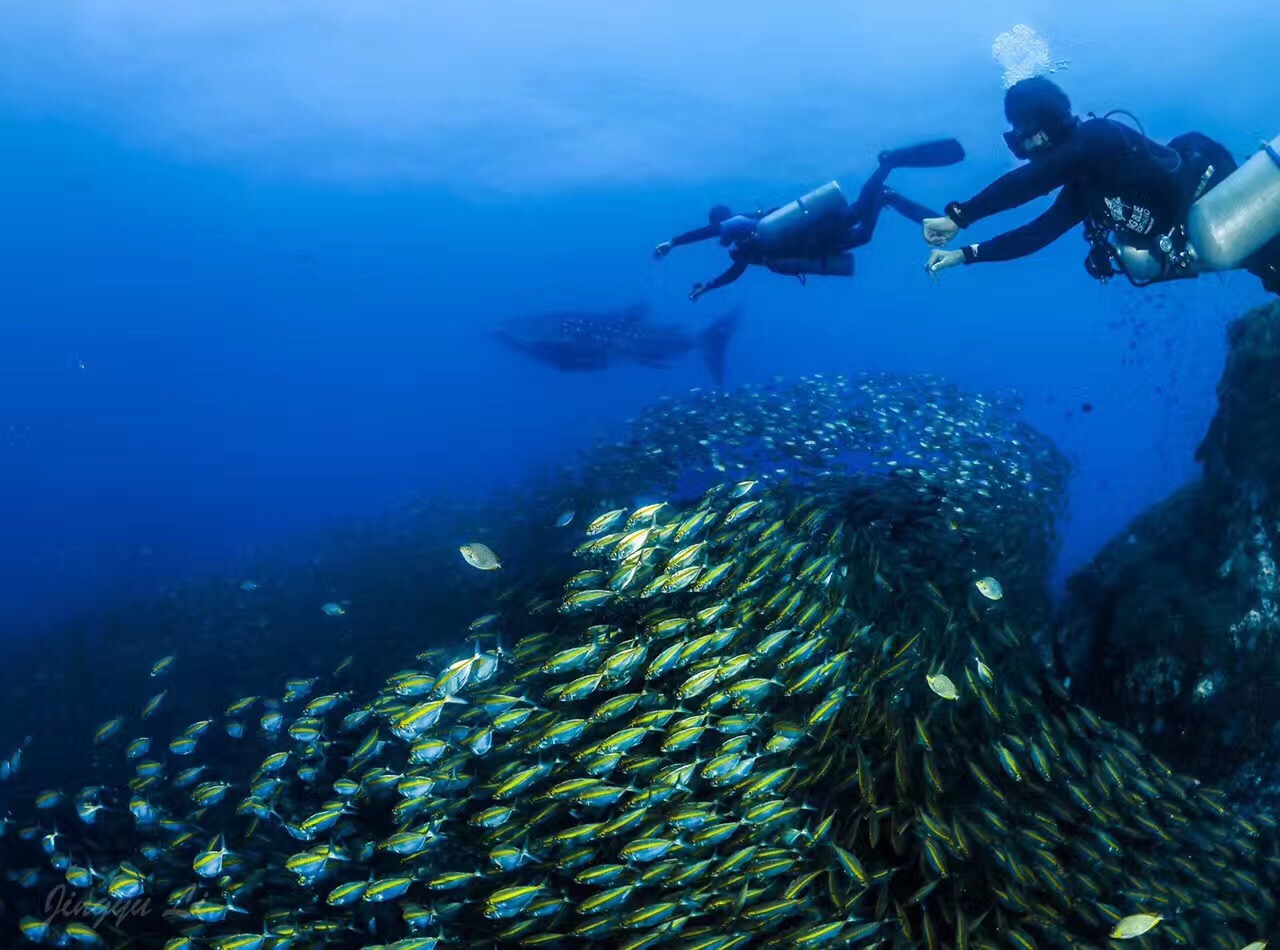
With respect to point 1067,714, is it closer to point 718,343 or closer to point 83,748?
point 83,748

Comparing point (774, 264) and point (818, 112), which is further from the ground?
point (818, 112)

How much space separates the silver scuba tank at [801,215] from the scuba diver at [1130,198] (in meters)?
4.77

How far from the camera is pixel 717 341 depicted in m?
24.1

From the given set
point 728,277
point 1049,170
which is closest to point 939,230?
point 1049,170

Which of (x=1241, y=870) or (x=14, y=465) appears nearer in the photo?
(x=1241, y=870)

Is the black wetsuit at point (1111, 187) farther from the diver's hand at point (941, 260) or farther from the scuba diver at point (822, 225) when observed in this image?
the scuba diver at point (822, 225)

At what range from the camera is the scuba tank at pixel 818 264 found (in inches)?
449

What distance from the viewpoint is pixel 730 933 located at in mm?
3834

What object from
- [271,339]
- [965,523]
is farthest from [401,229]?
[965,523]

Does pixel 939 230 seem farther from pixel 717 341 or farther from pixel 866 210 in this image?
pixel 717 341

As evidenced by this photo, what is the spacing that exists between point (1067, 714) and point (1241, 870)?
1.28m

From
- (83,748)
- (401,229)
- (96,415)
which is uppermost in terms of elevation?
(96,415)

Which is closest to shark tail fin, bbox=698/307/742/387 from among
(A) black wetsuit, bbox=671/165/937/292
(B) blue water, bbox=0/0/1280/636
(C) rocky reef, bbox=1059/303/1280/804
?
(B) blue water, bbox=0/0/1280/636

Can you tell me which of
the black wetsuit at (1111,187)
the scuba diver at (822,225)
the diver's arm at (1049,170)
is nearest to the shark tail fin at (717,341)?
the scuba diver at (822,225)
